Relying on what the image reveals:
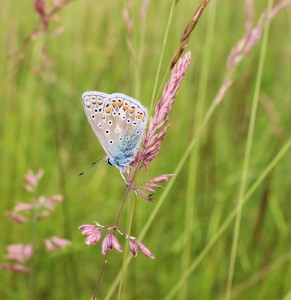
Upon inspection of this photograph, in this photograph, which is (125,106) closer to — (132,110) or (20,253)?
(132,110)

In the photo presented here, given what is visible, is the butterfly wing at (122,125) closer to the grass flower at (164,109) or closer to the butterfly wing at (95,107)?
the butterfly wing at (95,107)

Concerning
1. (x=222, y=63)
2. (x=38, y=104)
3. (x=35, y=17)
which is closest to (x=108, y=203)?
(x=38, y=104)

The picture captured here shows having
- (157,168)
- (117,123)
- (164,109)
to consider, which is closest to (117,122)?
(117,123)

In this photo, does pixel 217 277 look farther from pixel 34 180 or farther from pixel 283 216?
pixel 34 180

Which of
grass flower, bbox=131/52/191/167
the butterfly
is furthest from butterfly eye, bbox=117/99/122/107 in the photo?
grass flower, bbox=131/52/191/167

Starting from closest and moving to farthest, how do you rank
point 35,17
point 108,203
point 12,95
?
point 108,203 < point 12,95 < point 35,17

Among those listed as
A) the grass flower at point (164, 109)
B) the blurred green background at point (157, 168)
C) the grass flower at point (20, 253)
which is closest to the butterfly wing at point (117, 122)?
the grass flower at point (164, 109)
